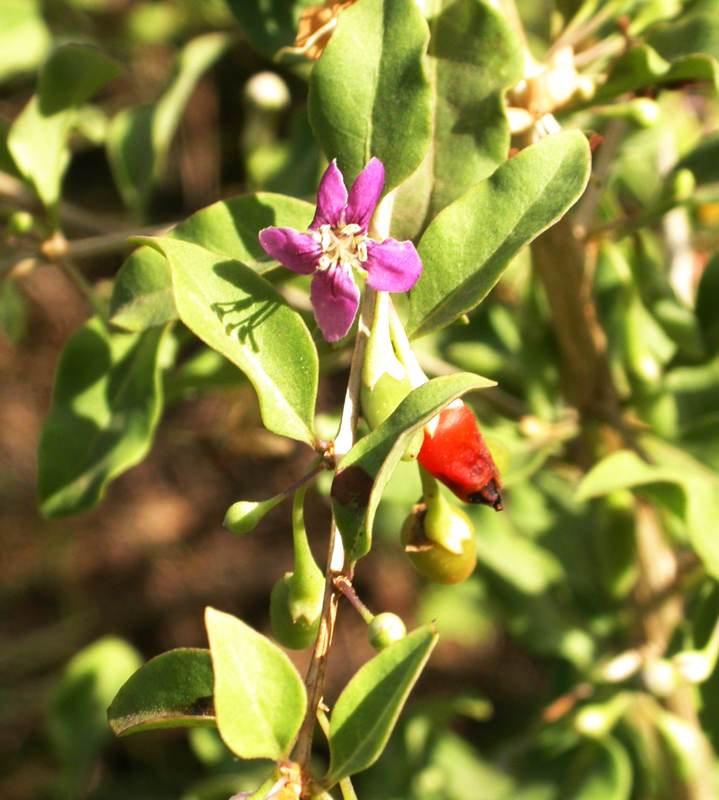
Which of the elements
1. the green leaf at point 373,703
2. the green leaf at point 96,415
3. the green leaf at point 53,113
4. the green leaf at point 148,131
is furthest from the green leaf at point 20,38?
the green leaf at point 373,703

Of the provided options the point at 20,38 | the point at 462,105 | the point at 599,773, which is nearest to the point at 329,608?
the point at 462,105

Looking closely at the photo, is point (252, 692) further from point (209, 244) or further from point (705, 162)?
point (705, 162)

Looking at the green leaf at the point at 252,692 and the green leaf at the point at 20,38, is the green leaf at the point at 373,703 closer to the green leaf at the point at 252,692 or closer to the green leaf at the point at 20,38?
the green leaf at the point at 252,692

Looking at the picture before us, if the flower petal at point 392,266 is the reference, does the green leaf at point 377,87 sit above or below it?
above

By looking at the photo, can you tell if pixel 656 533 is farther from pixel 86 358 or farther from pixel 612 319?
pixel 86 358

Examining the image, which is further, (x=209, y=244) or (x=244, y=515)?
(x=209, y=244)

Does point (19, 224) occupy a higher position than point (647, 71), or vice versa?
point (647, 71)

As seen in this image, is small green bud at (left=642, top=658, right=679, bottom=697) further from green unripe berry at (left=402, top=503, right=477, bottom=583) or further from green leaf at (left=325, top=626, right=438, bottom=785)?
green leaf at (left=325, top=626, right=438, bottom=785)
